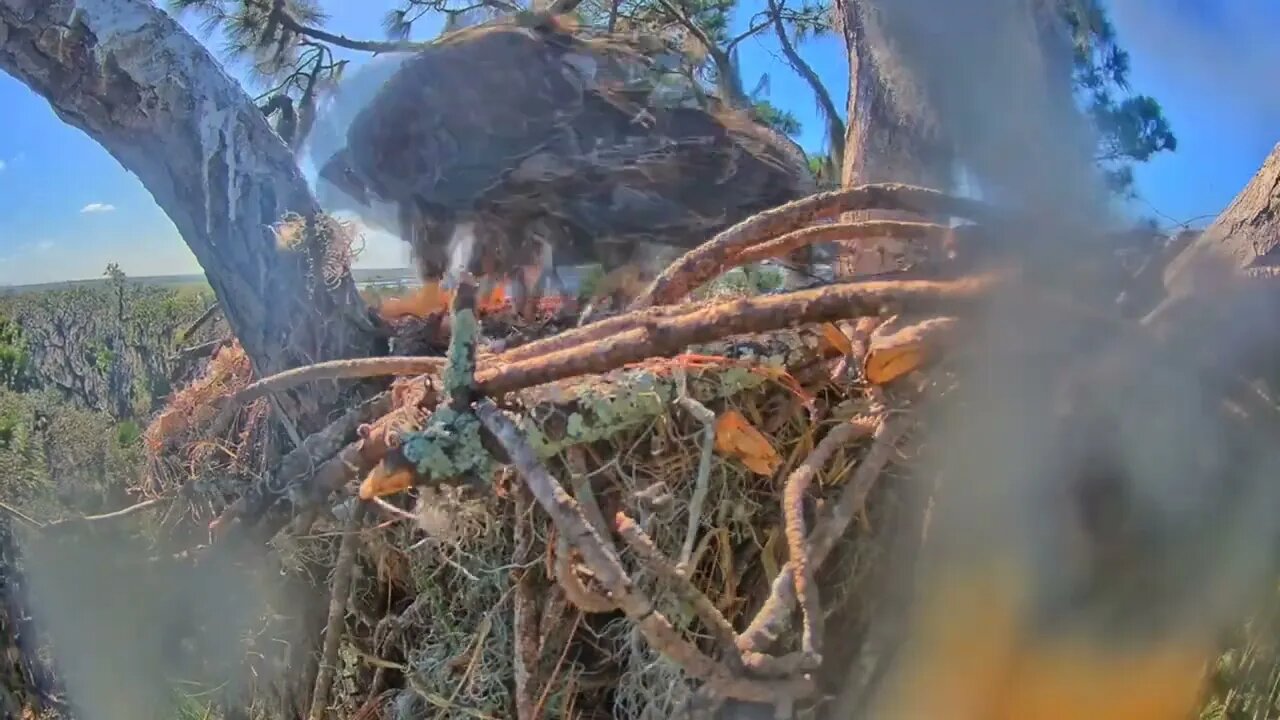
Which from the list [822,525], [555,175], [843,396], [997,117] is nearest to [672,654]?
[822,525]

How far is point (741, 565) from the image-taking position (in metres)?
0.99

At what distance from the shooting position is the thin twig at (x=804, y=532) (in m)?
0.71

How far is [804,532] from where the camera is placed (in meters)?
0.81

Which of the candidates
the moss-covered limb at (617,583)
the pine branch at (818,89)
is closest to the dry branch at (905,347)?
the moss-covered limb at (617,583)

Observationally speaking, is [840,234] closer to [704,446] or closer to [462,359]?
[704,446]

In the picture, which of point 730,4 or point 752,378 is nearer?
point 752,378

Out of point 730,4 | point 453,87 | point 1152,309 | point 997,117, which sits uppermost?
point 730,4

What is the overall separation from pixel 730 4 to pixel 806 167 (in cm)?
97

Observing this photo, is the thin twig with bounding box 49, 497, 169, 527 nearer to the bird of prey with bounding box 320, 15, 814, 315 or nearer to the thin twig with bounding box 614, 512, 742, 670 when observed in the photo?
the thin twig with bounding box 614, 512, 742, 670

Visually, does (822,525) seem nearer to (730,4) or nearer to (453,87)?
(453,87)

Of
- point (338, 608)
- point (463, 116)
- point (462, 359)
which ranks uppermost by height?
point (463, 116)

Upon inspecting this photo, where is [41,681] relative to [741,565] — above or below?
below

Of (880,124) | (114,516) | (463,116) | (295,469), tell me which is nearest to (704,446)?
(295,469)

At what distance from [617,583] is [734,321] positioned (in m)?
0.23
